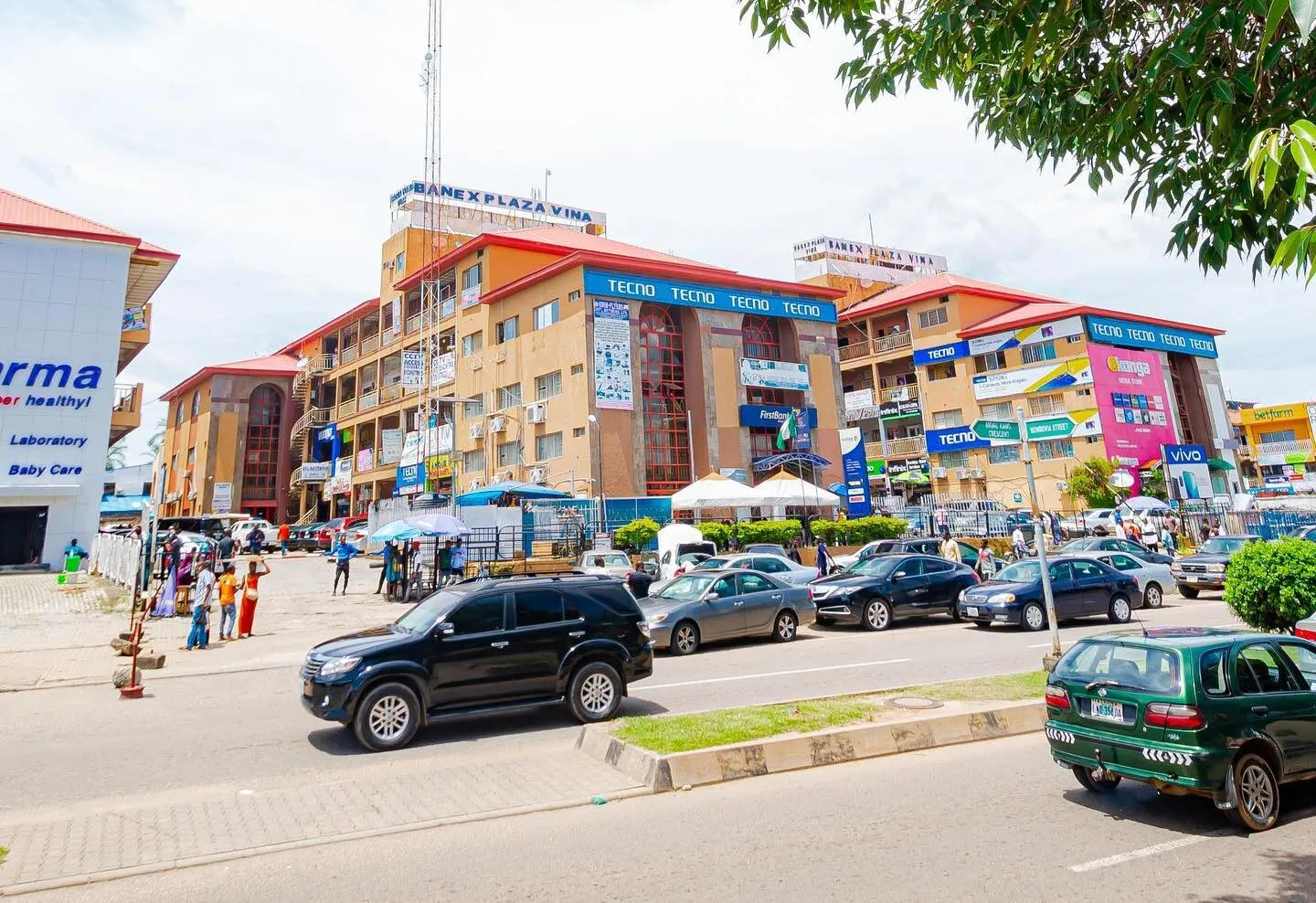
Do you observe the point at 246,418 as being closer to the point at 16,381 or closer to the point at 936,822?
the point at 16,381

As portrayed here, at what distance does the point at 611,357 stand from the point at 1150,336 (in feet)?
146

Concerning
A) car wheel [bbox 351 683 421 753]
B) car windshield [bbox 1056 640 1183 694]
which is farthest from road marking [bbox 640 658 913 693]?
car windshield [bbox 1056 640 1183 694]

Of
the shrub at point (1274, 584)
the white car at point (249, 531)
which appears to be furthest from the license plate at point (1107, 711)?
the white car at point (249, 531)

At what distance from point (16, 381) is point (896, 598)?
32494 mm

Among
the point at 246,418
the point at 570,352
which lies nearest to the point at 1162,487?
the point at 570,352

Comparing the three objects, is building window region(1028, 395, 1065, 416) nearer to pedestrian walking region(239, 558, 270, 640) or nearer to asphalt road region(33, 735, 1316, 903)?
pedestrian walking region(239, 558, 270, 640)

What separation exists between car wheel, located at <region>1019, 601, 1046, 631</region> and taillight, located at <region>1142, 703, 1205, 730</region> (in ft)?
37.8

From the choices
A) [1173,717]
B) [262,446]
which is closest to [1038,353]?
[1173,717]

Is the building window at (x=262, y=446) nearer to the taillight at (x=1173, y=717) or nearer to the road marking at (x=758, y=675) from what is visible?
the road marking at (x=758, y=675)

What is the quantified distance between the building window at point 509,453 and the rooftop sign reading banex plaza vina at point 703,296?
9665 mm

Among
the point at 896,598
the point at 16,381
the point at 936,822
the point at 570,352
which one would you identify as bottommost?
the point at 936,822

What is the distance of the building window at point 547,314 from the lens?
139 feet

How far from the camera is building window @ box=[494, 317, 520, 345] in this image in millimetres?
45281

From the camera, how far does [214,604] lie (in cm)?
2242
